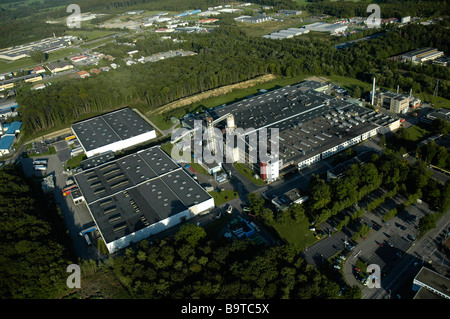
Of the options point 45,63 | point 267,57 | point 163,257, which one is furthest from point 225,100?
point 45,63

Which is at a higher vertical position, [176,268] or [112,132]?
[112,132]

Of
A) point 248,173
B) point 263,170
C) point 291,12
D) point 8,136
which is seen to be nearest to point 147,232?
point 248,173

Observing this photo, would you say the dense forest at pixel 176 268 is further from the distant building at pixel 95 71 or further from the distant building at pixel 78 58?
the distant building at pixel 78 58

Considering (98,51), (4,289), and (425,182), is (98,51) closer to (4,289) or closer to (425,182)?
(4,289)

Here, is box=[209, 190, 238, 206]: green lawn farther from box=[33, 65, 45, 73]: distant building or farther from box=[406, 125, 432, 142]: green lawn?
box=[33, 65, 45, 73]: distant building

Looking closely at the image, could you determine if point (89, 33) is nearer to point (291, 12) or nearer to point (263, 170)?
point (291, 12)

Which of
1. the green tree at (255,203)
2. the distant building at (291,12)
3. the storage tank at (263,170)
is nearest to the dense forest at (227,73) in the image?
the storage tank at (263,170)
